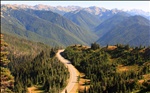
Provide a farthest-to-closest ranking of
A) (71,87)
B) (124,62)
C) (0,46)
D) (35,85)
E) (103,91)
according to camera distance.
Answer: (124,62), (35,85), (71,87), (103,91), (0,46)

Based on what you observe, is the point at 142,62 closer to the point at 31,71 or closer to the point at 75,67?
the point at 75,67

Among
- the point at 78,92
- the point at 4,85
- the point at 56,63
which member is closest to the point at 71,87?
the point at 78,92

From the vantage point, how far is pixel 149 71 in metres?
129

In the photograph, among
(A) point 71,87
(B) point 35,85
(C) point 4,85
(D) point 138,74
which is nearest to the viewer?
(C) point 4,85

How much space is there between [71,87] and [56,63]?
5487 centimetres

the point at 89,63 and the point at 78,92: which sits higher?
the point at 89,63

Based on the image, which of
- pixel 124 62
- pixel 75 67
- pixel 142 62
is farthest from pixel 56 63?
pixel 142 62

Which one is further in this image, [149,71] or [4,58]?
[149,71]

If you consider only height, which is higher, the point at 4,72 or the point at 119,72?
the point at 4,72

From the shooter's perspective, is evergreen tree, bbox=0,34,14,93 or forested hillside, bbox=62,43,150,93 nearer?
evergreen tree, bbox=0,34,14,93

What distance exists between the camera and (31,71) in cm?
19788

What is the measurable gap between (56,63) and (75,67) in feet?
48.4

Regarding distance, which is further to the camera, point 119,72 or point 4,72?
point 119,72

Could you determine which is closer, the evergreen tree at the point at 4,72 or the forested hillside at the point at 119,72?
the evergreen tree at the point at 4,72
